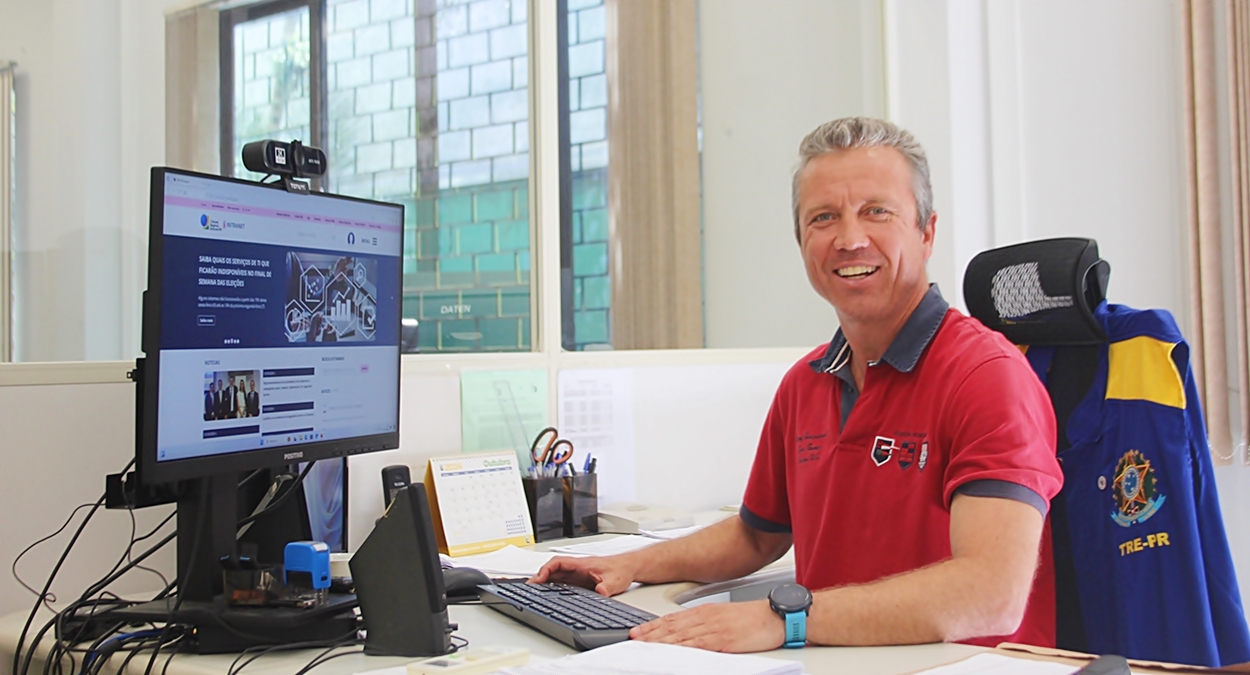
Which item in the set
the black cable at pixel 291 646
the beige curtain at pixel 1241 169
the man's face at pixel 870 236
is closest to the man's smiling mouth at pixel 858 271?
the man's face at pixel 870 236

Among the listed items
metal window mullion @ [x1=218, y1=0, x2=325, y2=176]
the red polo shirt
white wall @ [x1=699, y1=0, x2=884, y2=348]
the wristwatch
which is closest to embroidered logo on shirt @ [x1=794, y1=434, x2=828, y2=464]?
the red polo shirt

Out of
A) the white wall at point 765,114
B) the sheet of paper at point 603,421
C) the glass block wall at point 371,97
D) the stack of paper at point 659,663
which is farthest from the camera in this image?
the white wall at point 765,114

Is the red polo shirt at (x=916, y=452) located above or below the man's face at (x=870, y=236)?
below

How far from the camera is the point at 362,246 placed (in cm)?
159

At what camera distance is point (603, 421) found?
248 centimetres

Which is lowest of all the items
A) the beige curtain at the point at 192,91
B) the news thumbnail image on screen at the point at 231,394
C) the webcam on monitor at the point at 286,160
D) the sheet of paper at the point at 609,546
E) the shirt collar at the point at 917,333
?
the sheet of paper at the point at 609,546

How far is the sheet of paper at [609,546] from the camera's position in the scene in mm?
1965

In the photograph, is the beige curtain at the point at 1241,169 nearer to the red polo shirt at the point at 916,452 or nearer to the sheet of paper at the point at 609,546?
the red polo shirt at the point at 916,452

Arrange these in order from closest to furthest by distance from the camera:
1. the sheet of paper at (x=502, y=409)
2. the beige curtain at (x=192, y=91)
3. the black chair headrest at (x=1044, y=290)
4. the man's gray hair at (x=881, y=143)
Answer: the black chair headrest at (x=1044, y=290) → the man's gray hair at (x=881, y=143) → the beige curtain at (x=192, y=91) → the sheet of paper at (x=502, y=409)

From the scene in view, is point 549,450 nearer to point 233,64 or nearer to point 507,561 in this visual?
point 507,561

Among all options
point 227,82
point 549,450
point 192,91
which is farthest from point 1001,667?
point 227,82

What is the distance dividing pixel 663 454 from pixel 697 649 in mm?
1437

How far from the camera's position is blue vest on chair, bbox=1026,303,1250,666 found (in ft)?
4.77

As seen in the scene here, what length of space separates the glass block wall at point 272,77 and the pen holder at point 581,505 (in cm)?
101
